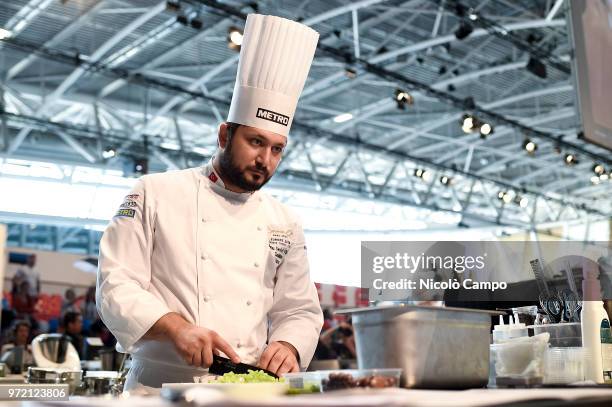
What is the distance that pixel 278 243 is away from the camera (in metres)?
2.29

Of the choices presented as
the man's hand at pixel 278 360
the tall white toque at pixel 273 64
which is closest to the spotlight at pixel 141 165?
the tall white toque at pixel 273 64

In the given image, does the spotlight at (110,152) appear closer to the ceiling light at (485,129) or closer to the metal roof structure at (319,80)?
the metal roof structure at (319,80)

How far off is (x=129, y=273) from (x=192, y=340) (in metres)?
0.38

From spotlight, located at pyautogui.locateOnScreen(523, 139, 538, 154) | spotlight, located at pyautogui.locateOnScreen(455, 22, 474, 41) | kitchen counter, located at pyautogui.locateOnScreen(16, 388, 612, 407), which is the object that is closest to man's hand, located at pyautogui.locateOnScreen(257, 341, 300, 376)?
kitchen counter, located at pyautogui.locateOnScreen(16, 388, 612, 407)

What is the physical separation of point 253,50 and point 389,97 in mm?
9787

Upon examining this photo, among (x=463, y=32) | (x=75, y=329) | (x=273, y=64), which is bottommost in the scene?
(x=75, y=329)

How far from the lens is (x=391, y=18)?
31.6 ft

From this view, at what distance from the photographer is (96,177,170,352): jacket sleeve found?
1.85 m

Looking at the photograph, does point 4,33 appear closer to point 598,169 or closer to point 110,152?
point 110,152

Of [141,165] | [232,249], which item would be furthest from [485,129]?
[232,249]

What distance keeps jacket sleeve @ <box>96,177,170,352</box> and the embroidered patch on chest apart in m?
0.36

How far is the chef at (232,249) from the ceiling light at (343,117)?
389 inches

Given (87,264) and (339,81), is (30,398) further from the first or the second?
(339,81)

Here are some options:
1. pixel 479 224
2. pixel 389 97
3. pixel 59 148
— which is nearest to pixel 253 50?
A: pixel 389 97
